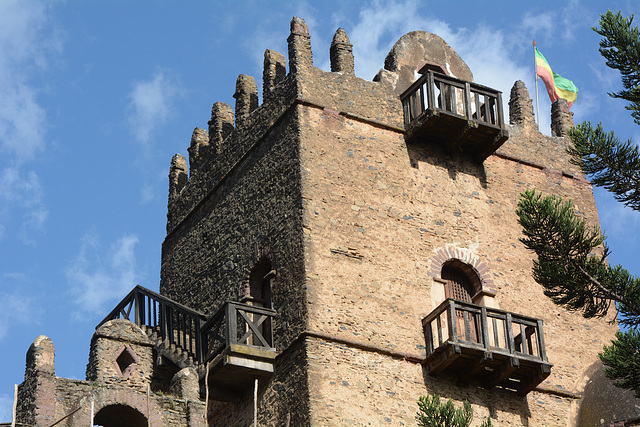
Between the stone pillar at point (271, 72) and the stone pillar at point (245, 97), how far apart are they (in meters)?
0.98

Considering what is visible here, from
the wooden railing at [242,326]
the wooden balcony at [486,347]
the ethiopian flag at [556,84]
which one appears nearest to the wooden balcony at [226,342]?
the wooden railing at [242,326]

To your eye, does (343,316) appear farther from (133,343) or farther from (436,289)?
(133,343)

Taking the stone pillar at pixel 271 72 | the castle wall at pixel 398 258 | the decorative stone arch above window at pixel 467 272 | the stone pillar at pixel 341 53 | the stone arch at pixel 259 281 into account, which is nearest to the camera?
the castle wall at pixel 398 258

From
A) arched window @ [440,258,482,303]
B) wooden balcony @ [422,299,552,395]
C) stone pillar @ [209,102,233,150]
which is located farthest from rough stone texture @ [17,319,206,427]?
stone pillar @ [209,102,233,150]

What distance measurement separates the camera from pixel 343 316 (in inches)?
900

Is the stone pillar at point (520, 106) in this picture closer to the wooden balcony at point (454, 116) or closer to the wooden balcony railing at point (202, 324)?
the wooden balcony at point (454, 116)

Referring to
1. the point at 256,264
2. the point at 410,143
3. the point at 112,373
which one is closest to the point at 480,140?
the point at 410,143

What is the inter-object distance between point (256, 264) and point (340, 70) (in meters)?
4.28

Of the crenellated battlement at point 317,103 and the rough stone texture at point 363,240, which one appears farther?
the crenellated battlement at point 317,103

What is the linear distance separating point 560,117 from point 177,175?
8.64 m

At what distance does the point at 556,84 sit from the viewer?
95.5ft

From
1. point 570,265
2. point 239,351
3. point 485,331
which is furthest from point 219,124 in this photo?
point 570,265

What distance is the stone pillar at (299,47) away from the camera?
25484 mm

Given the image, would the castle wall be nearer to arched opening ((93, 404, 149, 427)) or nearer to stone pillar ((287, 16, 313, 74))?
stone pillar ((287, 16, 313, 74))
